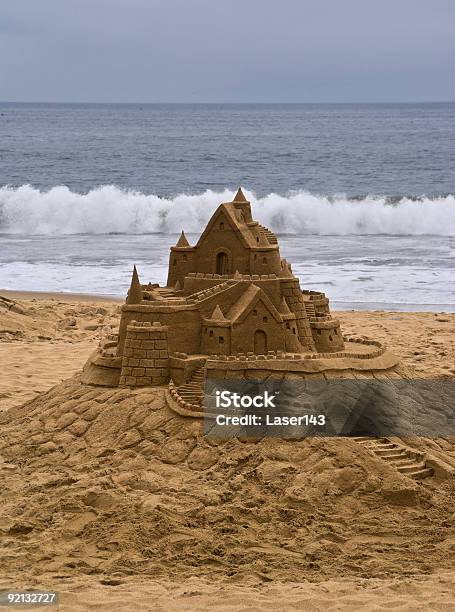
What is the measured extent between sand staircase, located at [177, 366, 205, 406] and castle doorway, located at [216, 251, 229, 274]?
6.53 ft

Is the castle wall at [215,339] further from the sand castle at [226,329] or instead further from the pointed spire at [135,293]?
the pointed spire at [135,293]

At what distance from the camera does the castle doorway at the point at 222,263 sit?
18.1m

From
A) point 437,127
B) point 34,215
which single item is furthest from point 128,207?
point 437,127

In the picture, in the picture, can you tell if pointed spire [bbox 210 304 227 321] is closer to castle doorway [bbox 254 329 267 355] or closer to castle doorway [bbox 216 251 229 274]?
castle doorway [bbox 254 329 267 355]

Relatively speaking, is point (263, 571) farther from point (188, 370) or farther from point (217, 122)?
point (217, 122)

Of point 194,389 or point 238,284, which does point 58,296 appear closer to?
point 238,284

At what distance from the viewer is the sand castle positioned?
1656 centimetres

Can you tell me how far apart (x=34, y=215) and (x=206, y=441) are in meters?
40.5

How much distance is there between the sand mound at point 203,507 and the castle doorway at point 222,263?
236 cm

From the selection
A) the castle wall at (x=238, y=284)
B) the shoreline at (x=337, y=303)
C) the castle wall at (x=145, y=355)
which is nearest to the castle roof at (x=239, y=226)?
the castle wall at (x=238, y=284)

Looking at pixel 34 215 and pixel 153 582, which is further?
pixel 34 215

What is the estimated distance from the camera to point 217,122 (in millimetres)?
153875

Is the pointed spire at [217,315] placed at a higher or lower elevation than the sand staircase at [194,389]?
higher

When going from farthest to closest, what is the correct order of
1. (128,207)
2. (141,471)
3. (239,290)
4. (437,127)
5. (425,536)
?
(437,127), (128,207), (239,290), (141,471), (425,536)
